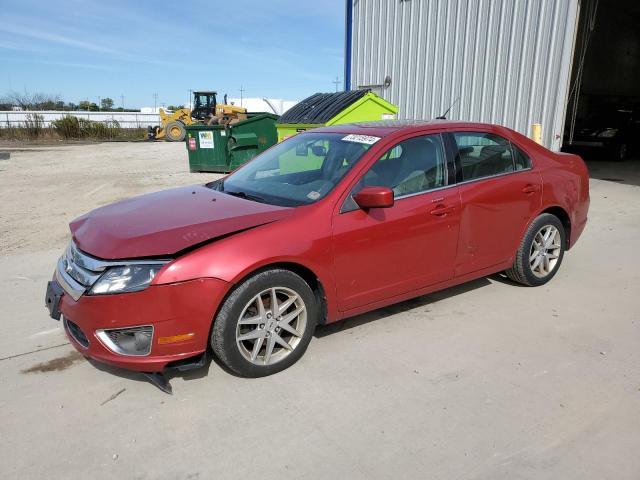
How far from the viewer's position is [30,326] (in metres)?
3.69

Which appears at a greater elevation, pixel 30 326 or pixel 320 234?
pixel 320 234

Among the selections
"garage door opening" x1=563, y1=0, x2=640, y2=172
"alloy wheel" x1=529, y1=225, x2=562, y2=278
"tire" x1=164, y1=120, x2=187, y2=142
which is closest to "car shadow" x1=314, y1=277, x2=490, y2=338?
"alloy wheel" x1=529, y1=225, x2=562, y2=278

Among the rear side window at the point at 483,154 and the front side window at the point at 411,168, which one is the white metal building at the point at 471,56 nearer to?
the rear side window at the point at 483,154

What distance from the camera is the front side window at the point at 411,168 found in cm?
337

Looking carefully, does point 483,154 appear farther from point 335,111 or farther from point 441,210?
point 335,111

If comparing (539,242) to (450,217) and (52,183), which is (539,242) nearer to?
(450,217)

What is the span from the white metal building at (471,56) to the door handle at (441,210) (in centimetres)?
648

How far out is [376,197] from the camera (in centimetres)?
301

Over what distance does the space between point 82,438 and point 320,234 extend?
1.68 meters

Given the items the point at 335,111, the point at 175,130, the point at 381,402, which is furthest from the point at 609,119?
the point at 175,130

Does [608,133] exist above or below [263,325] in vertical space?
above

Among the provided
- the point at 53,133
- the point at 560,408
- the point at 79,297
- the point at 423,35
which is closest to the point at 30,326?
the point at 79,297

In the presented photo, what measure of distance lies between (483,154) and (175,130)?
26.5m

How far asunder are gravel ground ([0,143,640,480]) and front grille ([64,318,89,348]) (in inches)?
12.4
